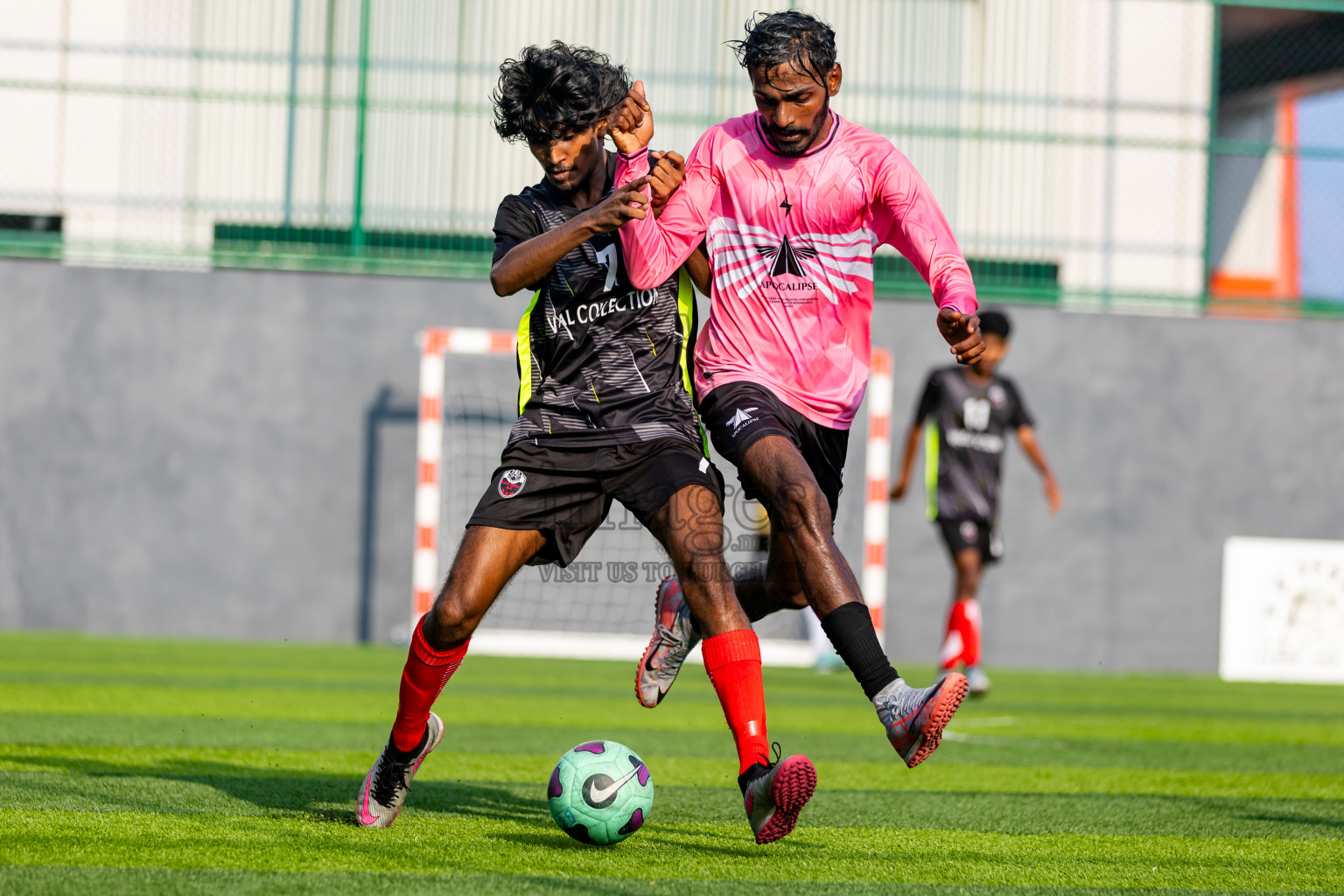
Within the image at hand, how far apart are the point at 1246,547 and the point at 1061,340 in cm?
243

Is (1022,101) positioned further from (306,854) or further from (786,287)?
(306,854)

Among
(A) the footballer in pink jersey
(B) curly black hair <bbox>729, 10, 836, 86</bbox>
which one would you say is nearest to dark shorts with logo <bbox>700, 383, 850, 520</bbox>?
(A) the footballer in pink jersey

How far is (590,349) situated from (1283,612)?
10041mm

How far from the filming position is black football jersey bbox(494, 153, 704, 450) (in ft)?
13.3

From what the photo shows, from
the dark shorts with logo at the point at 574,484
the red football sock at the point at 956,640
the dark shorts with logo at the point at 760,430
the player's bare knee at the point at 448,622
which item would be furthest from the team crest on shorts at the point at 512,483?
the red football sock at the point at 956,640

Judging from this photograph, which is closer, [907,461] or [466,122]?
[907,461]

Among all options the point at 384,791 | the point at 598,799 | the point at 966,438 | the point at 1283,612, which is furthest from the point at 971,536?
the point at 384,791

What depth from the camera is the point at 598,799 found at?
3.82 metres

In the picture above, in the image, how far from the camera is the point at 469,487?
1201 cm

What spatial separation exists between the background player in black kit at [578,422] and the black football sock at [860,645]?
219 millimetres

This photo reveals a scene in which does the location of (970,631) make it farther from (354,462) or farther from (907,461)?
(354,462)

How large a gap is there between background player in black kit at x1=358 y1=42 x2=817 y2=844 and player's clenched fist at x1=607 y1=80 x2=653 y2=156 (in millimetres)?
26

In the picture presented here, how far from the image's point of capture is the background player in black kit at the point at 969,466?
28.3ft

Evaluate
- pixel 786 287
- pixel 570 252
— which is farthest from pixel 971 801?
pixel 570 252
